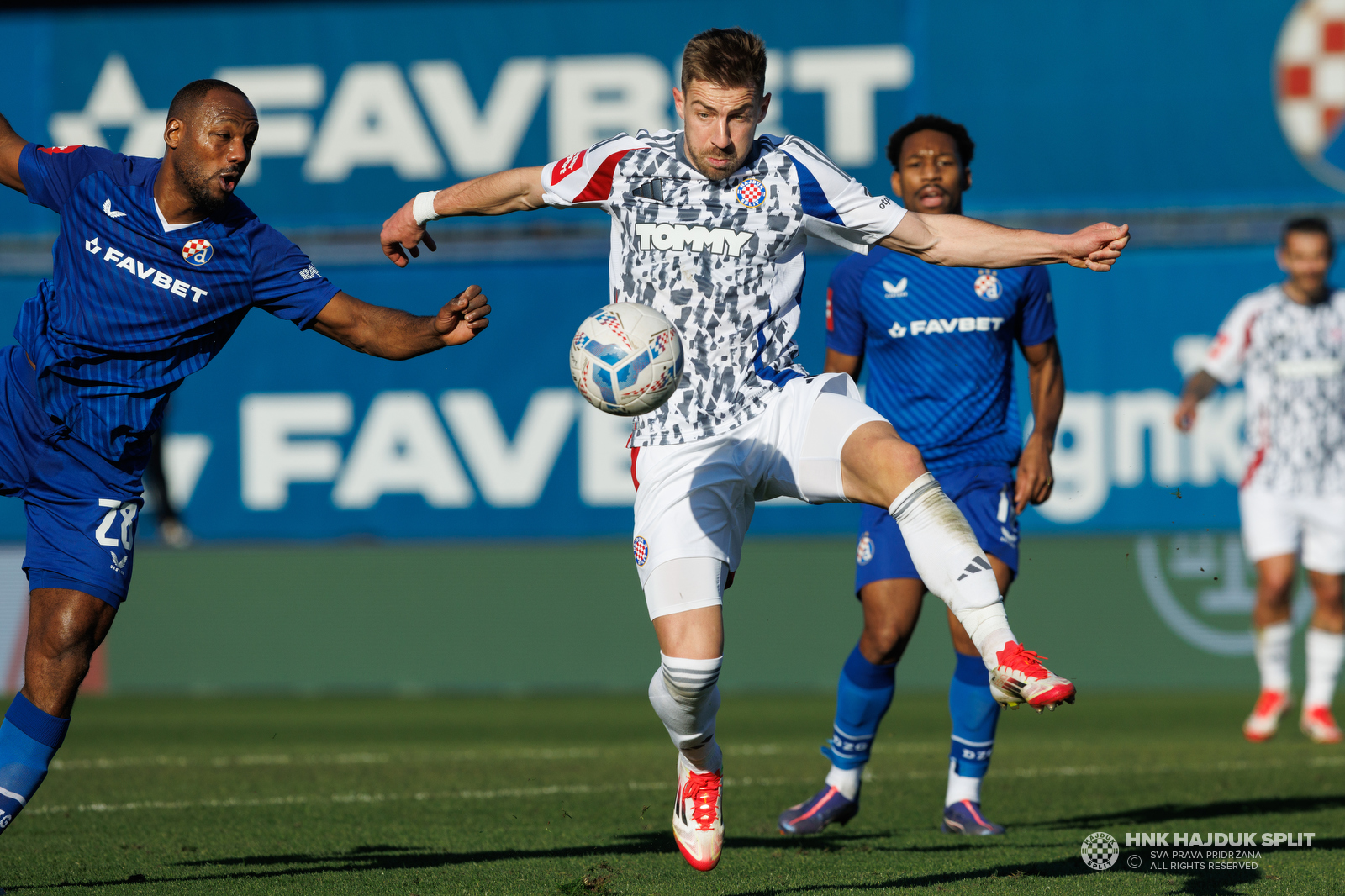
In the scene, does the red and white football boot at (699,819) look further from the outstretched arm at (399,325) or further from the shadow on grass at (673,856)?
the outstretched arm at (399,325)

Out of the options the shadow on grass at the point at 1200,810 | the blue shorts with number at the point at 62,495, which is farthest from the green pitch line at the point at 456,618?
the blue shorts with number at the point at 62,495

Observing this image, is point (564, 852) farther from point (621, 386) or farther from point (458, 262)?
point (458, 262)

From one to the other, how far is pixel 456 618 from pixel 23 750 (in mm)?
8414

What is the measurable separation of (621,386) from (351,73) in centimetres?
1252

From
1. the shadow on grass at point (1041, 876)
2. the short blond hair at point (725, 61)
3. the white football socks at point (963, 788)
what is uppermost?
the short blond hair at point (725, 61)

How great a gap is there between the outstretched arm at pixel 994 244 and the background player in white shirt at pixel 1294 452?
531cm

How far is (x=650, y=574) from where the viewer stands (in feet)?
16.4

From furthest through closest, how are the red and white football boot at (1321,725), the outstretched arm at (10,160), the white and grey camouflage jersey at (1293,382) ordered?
the white and grey camouflage jersey at (1293,382) < the red and white football boot at (1321,725) < the outstretched arm at (10,160)

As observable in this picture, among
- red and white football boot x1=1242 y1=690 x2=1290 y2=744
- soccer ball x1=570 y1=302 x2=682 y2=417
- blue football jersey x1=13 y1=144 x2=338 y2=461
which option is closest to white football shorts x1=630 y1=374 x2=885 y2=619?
soccer ball x1=570 y1=302 x2=682 y2=417

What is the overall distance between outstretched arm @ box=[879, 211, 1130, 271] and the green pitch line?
8069mm

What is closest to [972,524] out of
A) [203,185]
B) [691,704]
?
[691,704]

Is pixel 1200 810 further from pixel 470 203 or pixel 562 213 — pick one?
pixel 562 213

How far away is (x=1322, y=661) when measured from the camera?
9828mm

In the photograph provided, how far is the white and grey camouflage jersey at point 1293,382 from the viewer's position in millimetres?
9844
